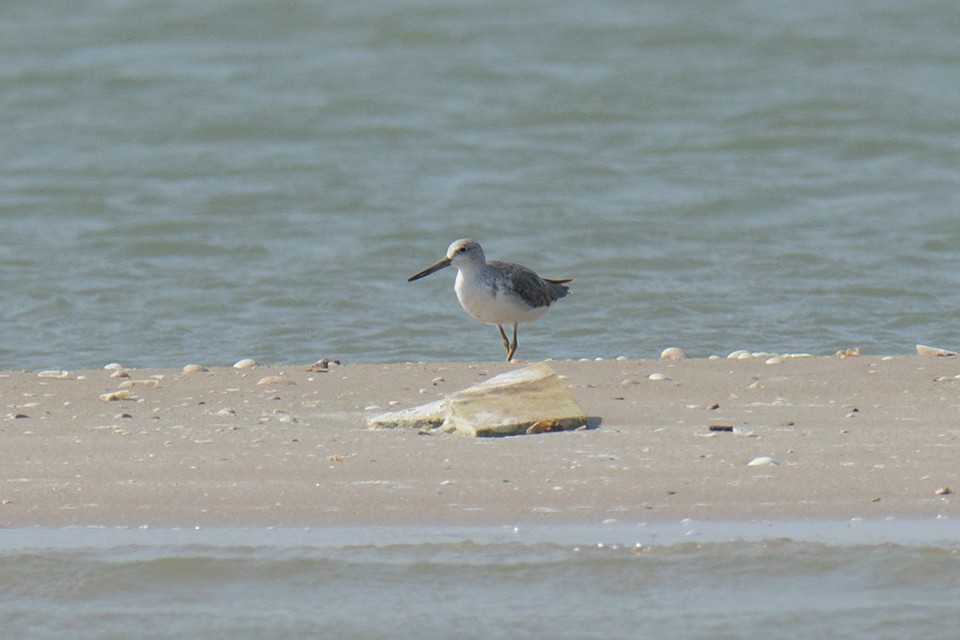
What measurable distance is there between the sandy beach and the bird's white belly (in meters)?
1.37

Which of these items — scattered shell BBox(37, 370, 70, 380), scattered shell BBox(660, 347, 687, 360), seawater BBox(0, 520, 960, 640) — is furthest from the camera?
scattered shell BBox(660, 347, 687, 360)

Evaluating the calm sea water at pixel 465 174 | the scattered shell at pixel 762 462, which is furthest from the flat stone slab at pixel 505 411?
the calm sea water at pixel 465 174

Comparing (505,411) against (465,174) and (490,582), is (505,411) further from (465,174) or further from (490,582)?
(465,174)

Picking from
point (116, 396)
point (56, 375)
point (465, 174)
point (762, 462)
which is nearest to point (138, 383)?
point (116, 396)

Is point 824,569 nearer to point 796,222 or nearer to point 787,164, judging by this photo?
point 796,222

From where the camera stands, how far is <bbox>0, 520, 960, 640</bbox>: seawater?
3.96 meters

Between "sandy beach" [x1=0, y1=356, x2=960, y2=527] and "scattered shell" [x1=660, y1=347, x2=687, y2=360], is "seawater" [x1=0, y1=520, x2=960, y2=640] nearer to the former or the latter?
"sandy beach" [x1=0, y1=356, x2=960, y2=527]

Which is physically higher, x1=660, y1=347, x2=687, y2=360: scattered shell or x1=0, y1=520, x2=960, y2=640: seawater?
x1=0, y1=520, x2=960, y2=640: seawater

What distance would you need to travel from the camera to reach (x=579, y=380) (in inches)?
260

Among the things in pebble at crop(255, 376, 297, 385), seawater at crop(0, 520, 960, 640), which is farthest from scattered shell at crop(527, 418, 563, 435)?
pebble at crop(255, 376, 297, 385)

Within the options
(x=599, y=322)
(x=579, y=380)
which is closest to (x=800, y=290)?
(x=599, y=322)

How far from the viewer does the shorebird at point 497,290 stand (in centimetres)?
812

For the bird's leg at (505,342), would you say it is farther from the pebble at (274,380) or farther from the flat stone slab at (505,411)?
the flat stone slab at (505,411)

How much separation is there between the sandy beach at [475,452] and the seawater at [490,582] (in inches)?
5.4
